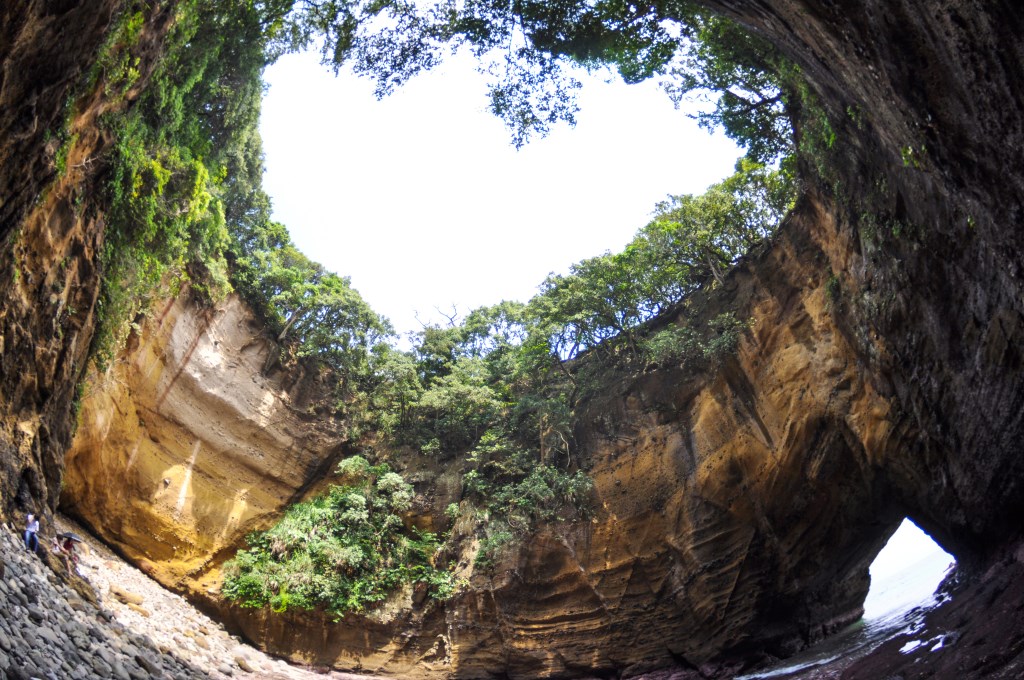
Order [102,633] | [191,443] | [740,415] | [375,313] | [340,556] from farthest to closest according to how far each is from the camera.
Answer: [375,313], [191,443], [340,556], [740,415], [102,633]

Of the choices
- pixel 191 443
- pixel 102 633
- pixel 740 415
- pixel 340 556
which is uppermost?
pixel 191 443

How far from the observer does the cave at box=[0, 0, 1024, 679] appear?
6.30 metres

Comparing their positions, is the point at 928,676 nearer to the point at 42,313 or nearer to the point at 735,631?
the point at 735,631

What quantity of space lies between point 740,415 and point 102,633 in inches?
546

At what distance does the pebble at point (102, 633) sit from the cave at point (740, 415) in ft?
5.92

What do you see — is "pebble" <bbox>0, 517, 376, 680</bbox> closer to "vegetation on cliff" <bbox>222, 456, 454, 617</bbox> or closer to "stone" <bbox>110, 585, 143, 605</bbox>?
"stone" <bbox>110, 585, 143, 605</bbox>

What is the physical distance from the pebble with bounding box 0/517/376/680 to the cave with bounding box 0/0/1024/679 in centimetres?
181

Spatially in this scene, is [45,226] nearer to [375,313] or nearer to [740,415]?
[375,313]

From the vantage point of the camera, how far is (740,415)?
51.3 ft

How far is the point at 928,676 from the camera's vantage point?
26.5 feet

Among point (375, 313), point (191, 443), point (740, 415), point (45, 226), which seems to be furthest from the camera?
point (375, 313)

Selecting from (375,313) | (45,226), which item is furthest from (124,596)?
(375,313)

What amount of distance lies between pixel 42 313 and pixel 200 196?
4.35 metres

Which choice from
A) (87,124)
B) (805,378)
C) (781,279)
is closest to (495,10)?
(87,124)
